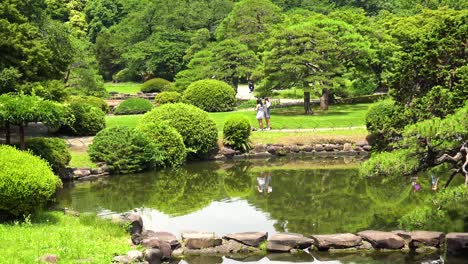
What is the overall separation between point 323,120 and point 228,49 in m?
12.1

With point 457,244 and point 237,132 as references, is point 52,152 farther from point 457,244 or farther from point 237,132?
point 457,244

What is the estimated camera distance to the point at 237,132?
2512 cm

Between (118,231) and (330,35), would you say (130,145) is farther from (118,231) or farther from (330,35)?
(330,35)

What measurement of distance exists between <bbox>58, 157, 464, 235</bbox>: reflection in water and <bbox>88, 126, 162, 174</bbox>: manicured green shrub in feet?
1.68

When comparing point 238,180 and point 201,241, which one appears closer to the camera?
point 201,241

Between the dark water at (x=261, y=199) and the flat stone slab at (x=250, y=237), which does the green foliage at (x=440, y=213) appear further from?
the flat stone slab at (x=250, y=237)

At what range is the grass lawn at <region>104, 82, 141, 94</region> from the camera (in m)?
53.1

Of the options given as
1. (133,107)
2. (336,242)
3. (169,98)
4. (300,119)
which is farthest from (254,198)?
(169,98)

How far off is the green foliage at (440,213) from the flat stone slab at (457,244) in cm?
52

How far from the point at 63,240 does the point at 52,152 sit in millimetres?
9049

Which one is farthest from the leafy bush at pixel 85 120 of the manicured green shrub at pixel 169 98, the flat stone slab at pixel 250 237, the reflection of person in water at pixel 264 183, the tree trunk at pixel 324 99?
the flat stone slab at pixel 250 237

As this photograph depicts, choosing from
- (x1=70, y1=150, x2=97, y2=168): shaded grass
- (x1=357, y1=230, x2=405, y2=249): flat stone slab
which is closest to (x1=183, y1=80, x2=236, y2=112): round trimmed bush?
(x1=70, y1=150, x2=97, y2=168): shaded grass

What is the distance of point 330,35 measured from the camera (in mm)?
A: 33188

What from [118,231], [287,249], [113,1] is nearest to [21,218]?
[118,231]
